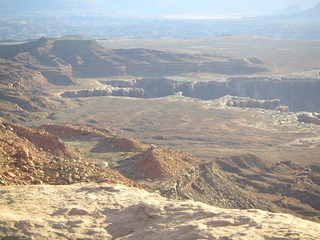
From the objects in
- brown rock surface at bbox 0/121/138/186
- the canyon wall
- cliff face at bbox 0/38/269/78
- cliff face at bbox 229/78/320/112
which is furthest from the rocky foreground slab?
cliff face at bbox 0/38/269/78

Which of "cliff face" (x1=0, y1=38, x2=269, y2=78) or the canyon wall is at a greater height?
"cliff face" (x1=0, y1=38, x2=269, y2=78)

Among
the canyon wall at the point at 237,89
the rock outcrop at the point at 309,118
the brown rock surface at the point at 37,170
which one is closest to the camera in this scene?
the brown rock surface at the point at 37,170

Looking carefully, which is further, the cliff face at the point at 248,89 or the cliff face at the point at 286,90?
the cliff face at the point at 248,89

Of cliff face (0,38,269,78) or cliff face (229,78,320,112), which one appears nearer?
cliff face (229,78,320,112)

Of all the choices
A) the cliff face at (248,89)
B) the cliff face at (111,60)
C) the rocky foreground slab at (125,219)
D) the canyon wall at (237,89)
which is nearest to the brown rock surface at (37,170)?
the rocky foreground slab at (125,219)

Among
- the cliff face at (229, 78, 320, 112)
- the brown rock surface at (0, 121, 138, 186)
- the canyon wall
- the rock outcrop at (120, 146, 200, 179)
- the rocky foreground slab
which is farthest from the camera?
the canyon wall

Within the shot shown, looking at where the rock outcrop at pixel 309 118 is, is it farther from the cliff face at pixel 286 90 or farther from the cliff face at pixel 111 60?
the cliff face at pixel 111 60

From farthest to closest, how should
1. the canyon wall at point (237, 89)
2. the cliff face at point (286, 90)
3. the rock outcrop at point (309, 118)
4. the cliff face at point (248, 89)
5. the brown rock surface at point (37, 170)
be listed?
the cliff face at point (248, 89) < the canyon wall at point (237, 89) < the cliff face at point (286, 90) < the rock outcrop at point (309, 118) < the brown rock surface at point (37, 170)

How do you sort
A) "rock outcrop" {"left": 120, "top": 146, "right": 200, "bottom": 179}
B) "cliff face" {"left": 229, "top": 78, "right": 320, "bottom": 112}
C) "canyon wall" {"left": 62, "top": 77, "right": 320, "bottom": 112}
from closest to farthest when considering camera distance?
"rock outcrop" {"left": 120, "top": 146, "right": 200, "bottom": 179}
"cliff face" {"left": 229, "top": 78, "right": 320, "bottom": 112}
"canyon wall" {"left": 62, "top": 77, "right": 320, "bottom": 112}

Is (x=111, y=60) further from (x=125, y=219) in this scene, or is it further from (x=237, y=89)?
(x=125, y=219)

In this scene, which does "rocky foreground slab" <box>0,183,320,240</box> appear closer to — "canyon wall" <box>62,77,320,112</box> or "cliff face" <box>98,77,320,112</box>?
"canyon wall" <box>62,77,320,112</box>

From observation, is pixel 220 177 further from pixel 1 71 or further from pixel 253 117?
pixel 1 71
